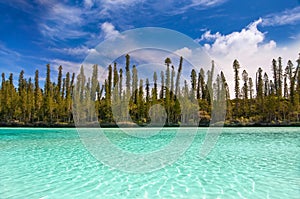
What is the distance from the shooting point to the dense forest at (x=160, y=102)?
34156 mm

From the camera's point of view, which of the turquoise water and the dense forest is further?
the dense forest

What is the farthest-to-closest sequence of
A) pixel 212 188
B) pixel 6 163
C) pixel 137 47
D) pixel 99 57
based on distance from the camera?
pixel 6 163, pixel 137 47, pixel 99 57, pixel 212 188

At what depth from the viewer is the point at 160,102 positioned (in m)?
36.1

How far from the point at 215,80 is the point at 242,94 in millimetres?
5858

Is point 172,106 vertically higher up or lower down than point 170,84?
lower down

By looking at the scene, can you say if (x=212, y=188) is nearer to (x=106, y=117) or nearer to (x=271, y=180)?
(x=271, y=180)

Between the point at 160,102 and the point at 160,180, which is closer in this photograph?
the point at 160,180

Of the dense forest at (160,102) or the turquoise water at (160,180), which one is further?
the dense forest at (160,102)

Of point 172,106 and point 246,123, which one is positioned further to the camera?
point 172,106

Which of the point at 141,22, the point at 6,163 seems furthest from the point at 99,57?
the point at 141,22

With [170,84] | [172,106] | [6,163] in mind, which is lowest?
[6,163]

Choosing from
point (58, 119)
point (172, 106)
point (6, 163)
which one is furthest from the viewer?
point (58, 119)

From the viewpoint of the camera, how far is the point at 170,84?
37625mm

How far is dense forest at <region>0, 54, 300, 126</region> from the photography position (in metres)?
34.2
